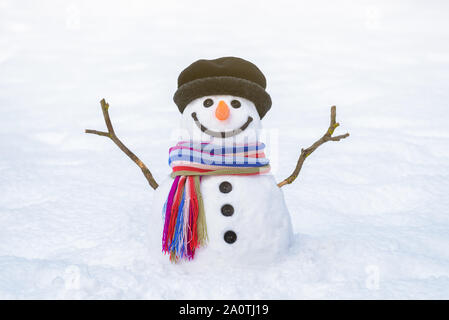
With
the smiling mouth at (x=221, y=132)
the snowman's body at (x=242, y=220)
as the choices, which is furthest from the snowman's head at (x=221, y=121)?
the snowman's body at (x=242, y=220)

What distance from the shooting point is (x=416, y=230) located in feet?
11.6

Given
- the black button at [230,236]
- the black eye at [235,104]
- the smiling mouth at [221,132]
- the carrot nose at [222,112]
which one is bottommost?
the black button at [230,236]

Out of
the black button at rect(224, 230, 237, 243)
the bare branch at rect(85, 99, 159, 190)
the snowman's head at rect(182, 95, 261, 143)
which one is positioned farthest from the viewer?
the bare branch at rect(85, 99, 159, 190)

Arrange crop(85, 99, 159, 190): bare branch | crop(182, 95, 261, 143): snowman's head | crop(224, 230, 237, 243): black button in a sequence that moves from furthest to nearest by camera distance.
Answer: crop(85, 99, 159, 190): bare branch
crop(182, 95, 261, 143): snowman's head
crop(224, 230, 237, 243): black button

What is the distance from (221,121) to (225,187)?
346mm

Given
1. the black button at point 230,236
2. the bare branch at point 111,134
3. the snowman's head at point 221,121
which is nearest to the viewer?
the black button at point 230,236

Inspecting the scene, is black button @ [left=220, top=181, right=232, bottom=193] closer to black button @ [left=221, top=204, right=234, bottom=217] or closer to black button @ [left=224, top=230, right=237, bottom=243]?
black button @ [left=221, top=204, right=234, bottom=217]

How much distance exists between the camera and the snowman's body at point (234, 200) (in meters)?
2.60

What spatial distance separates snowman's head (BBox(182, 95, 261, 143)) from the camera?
2.70m

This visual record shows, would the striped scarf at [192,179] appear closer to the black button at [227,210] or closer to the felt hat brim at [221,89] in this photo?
the black button at [227,210]

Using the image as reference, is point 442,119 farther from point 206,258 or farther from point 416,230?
point 206,258

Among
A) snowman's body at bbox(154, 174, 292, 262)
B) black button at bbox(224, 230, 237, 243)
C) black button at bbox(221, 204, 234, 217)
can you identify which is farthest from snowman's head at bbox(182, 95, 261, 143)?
black button at bbox(224, 230, 237, 243)

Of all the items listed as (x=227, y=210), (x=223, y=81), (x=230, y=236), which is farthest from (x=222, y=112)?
(x=230, y=236)

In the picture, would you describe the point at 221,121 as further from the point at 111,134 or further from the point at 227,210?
the point at 111,134
